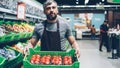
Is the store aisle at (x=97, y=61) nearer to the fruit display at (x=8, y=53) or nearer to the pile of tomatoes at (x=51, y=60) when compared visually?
the fruit display at (x=8, y=53)

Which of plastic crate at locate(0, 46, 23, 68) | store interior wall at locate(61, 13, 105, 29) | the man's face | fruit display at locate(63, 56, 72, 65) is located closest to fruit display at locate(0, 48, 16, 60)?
plastic crate at locate(0, 46, 23, 68)

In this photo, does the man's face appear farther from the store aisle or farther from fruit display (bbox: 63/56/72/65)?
the store aisle

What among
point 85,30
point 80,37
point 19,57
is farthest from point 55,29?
point 85,30

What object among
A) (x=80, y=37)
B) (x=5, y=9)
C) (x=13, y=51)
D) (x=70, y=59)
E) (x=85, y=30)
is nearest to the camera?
(x=70, y=59)

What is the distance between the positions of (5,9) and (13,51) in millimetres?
1852

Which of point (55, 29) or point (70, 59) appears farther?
point (55, 29)

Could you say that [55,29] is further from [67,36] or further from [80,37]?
[80,37]

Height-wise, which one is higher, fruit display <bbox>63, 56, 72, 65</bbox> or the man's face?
the man's face

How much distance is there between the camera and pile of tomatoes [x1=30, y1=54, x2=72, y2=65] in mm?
3192

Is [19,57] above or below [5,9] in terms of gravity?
below

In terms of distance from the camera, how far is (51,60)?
131 inches

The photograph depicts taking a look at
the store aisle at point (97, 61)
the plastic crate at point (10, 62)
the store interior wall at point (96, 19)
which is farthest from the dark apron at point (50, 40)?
the store interior wall at point (96, 19)

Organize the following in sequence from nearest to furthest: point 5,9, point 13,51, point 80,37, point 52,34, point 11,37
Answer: point 52,34 → point 13,51 → point 11,37 → point 5,9 → point 80,37

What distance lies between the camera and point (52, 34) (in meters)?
3.79
